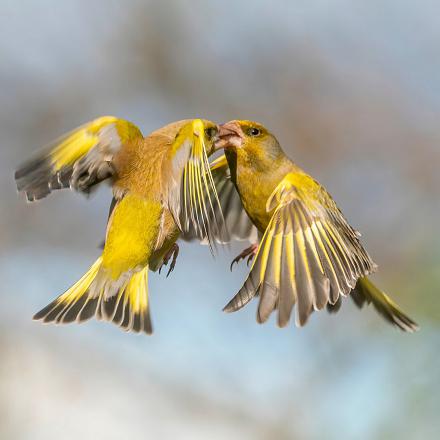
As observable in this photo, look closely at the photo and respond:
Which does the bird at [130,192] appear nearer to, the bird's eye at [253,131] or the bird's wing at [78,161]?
the bird's wing at [78,161]

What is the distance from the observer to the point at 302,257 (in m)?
5.38

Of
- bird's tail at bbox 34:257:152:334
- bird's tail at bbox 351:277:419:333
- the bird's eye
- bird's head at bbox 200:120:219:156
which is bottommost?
bird's tail at bbox 34:257:152:334

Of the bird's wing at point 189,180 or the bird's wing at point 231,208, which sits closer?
the bird's wing at point 189,180

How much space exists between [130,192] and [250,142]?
860 mm

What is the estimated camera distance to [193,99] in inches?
389

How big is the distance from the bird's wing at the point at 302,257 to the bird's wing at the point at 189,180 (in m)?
0.38

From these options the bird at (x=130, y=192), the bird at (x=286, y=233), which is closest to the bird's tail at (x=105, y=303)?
the bird at (x=130, y=192)

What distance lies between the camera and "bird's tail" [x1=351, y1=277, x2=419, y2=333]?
6.28 m

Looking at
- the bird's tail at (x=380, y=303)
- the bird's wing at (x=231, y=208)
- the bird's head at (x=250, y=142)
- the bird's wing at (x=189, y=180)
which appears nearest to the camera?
the bird's wing at (x=189, y=180)

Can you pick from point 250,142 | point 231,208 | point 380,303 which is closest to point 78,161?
point 250,142

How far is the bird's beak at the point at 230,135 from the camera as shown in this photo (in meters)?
5.40

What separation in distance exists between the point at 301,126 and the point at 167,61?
5.25ft

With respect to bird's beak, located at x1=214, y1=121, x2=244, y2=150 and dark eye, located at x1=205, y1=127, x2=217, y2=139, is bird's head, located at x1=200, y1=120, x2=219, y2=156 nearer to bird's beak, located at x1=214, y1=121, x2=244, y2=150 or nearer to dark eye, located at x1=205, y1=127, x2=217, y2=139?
dark eye, located at x1=205, y1=127, x2=217, y2=139

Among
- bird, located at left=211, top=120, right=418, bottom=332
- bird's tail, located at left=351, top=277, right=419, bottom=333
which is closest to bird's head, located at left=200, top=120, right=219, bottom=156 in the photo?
bird, located at left=211, top=120, right=418, bottom=332
